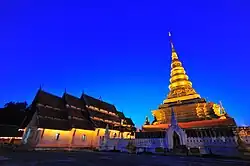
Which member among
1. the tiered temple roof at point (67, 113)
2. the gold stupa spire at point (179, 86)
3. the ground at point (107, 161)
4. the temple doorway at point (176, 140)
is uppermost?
the gold stupa spire at point (179, 86)

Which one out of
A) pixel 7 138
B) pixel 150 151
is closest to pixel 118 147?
pixel 150 151

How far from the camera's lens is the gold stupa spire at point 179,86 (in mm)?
35969

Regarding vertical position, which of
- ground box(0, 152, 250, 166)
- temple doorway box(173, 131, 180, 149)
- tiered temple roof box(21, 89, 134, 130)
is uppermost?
tiered temple roof box(21, 89, 134, 130)

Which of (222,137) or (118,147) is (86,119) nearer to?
(118,147)

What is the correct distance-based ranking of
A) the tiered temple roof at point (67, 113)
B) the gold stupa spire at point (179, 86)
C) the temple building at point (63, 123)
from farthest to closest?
the gold stupa spire at point (179, 86) → the tiered temple roof at point (67, 113) → the temple building at point (63, 123)

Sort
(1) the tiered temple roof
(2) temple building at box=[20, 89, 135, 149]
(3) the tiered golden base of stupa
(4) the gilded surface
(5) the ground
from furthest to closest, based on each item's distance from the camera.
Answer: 1. (4) the gilded surface
2. (3) the tiered golden base of stupa
3. (1) the tiered temple roof
4. (2) temple building at box=[20, 89, 135, 149]
5. (5) the ground

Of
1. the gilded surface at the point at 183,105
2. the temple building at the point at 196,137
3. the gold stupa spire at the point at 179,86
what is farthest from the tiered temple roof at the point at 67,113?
the gold stupa spire at the point at 179,86

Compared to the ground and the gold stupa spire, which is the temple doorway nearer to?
the ground

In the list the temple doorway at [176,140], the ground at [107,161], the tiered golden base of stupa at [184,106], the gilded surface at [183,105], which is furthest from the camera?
the gilded surface at [183,105]

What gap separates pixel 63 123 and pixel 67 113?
2406 millimetres

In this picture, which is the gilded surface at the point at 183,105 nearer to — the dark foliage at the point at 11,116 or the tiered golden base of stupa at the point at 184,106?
the tiered golden base of stupa at the point at 184,106

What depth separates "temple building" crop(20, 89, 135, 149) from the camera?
25641 millimetres

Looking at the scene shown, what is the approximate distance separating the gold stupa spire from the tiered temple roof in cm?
1268

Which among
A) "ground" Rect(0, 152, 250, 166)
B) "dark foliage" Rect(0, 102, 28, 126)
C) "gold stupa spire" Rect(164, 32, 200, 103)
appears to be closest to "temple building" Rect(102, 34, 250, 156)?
"gold stupa spire" Rect(164, 32, 200, 103)
